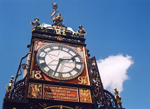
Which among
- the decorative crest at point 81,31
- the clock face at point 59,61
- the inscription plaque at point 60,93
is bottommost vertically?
the inscription plaque at point 60,93

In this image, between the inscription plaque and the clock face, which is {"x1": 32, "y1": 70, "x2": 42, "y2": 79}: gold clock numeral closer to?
the clock face

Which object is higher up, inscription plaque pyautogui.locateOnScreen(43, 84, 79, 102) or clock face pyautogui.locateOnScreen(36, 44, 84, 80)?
clock face pyautogui.locateOnScreen(36, 44, 84, 80)

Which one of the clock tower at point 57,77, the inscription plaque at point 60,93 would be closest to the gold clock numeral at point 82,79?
the clock tower at point 57,77

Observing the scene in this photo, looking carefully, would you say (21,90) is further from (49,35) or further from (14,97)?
(49,35)

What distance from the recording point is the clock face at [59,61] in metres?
8.66

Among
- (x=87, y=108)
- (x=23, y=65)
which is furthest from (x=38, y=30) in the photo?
(x=87, y=108)

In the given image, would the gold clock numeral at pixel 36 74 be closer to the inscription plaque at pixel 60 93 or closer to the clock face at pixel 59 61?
the clock face at pixel 59 61

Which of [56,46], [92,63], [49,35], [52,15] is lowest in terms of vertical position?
[92,63]

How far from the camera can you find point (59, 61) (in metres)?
9.23

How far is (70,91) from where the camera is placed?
815 cm

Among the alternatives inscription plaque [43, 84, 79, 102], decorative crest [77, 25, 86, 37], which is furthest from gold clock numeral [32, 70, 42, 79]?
decorative crest [77, 25, 86, 37]

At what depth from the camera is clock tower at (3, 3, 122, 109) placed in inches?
298

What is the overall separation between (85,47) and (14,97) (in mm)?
4182

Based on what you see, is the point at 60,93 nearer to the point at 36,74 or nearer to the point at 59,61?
the point at 36,74
